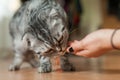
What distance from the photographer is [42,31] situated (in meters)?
1.72

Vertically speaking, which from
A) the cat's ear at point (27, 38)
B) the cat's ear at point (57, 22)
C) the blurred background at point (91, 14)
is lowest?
the cat's ear at point (27, 38)

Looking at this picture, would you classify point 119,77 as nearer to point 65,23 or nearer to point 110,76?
point 110,76

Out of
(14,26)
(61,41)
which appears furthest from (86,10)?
(61,41)

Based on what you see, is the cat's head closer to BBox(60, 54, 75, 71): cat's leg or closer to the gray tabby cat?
the gray tabby cat

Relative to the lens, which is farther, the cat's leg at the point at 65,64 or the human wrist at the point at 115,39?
the cat's leg at the point at 65,64

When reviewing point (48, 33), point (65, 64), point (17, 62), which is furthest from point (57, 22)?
point (17, 62)

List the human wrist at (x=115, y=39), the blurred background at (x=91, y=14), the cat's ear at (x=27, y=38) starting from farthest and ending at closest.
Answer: the blurred background at (x=91, y=14), the cat's ear at (x=27, y=38), the human wrist at (x=115, y=39)

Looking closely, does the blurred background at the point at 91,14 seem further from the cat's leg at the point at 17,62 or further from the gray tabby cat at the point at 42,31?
the gray tabby cat at the point at 42,31

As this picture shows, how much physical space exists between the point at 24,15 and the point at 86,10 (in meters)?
2.38

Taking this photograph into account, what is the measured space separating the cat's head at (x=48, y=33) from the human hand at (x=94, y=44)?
0.08m

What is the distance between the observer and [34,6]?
189 centimetres

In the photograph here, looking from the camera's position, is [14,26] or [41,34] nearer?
[41,34]

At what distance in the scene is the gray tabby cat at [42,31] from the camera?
5.58 ft

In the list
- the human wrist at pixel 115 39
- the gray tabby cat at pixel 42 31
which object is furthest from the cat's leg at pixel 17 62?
the human wrist at pixel 115 39
